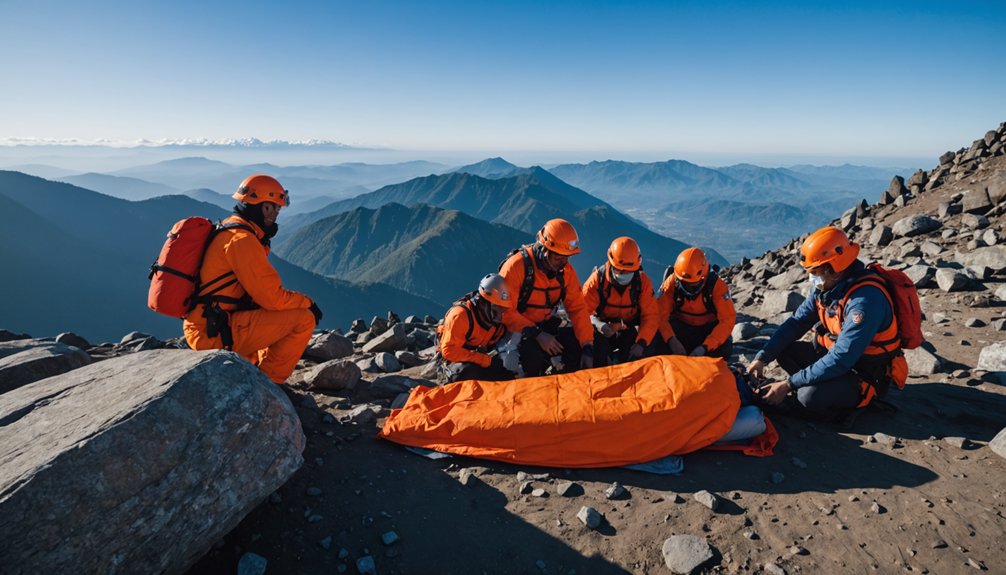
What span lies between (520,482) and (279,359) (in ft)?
12.0

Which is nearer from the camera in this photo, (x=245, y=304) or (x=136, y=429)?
(x=136, y=429)

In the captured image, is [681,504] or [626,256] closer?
[681,504]

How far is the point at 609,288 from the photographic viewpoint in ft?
26.7

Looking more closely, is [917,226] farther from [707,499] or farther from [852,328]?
[707,499]

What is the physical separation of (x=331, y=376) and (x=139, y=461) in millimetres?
4132

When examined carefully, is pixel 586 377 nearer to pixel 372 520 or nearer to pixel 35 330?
pixel 372 520

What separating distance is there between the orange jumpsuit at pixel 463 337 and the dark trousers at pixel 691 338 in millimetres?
3020

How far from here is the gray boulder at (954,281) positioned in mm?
9891

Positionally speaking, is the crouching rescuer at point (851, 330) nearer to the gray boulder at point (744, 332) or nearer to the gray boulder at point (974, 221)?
the gray boulder at point (744, 332)

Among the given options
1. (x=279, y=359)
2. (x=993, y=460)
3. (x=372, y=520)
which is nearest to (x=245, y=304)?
(x=279, y=359)

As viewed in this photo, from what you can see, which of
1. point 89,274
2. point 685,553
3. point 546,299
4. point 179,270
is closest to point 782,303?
point 546,299

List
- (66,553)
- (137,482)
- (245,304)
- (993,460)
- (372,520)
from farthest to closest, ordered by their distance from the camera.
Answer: (245,304) → (993,460) → (372,520) → (137,482) → (66,553)

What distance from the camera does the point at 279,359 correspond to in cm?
638

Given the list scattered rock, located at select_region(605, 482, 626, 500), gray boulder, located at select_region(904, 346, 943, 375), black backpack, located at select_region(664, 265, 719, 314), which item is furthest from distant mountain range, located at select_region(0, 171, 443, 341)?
scattered rock, located at select_region(605, 482, 626, 500)
